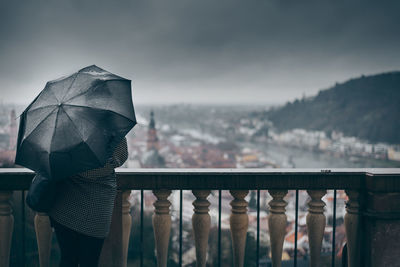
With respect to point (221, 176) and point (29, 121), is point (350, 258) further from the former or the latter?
point (29, 121)

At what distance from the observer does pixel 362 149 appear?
73.6 metres

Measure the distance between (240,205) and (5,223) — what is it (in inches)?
64.0

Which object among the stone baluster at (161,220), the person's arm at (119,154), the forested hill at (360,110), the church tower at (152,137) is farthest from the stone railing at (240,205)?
the church tower at (152,137)

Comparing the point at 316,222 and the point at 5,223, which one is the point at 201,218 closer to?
the point at 316,222

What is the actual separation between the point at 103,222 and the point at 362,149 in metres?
77.0

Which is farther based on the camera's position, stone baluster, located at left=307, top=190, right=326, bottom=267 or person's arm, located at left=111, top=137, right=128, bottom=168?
stone baluster, located at left=307, top=190, right=326, bottom=267

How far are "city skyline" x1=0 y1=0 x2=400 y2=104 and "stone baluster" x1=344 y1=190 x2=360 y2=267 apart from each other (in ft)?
317

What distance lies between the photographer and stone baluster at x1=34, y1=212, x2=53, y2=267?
2.88 metres

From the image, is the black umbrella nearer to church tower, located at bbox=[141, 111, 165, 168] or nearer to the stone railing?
the stone railing

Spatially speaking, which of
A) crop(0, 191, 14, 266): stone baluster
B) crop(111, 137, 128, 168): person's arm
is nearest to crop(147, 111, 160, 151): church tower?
crop(0, 191, 14, 266): stone baluster

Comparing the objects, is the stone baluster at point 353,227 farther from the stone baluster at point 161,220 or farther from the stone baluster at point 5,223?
the stone baluster at point 5,223

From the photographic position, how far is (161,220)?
2.93m

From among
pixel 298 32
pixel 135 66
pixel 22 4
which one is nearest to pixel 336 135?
pixel 298 32

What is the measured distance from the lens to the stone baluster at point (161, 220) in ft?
9.57
